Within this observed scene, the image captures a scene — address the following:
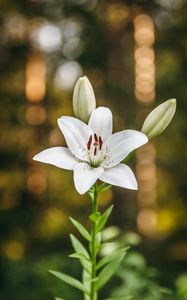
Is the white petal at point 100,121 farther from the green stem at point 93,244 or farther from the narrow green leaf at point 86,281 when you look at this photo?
the narrow green leaf at point 86,281

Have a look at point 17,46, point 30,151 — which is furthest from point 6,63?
point 30,151

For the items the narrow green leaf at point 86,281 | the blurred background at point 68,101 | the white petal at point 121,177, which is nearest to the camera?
the white petal at point 121,177

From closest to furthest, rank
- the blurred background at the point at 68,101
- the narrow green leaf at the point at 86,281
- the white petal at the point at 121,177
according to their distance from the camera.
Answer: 1. the white petal at the point at 121,177
2. the narrow green leaf at the point at 86,281
3. the blurred background at the point at 68,101

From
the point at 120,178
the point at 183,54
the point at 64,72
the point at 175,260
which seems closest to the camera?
the point at 120,178

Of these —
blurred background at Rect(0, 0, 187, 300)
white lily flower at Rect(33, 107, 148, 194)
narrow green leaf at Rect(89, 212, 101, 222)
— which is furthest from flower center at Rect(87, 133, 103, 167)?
blurred background at Rect(0, 0, 187, 300)

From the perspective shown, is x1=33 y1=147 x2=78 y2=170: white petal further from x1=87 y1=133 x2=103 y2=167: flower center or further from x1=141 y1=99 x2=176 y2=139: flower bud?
x1=141 y1=99 x2=176 y2=139: flower bud

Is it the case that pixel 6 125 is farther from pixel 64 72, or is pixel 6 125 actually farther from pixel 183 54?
pixel 183 54

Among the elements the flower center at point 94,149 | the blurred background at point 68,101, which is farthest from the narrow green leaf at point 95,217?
the blurred background at point 68,101
